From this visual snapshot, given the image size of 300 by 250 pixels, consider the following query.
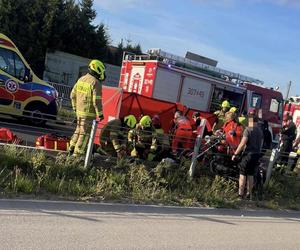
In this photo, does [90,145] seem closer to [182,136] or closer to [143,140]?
[143,140]

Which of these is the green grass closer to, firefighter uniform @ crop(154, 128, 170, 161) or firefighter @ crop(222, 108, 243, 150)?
firefighter uniform @ crop(154, 128, 170, 161)

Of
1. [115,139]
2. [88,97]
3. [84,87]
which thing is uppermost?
[84,87]

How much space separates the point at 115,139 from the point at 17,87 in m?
5.90

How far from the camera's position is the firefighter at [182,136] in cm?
1129

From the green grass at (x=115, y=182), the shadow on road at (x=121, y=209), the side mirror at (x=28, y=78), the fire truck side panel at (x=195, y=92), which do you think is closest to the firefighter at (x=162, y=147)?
the green grass at (x=115, y=182)

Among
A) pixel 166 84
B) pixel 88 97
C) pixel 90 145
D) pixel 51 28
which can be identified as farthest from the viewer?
pixel 51 28

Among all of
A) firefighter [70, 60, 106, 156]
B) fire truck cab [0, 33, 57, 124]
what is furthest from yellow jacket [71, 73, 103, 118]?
fire truck cab [0, 33, 57, 124]

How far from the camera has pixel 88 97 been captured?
9211 mm

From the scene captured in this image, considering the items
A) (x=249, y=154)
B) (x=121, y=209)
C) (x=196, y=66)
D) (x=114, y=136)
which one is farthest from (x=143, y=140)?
(x=196, y=66)

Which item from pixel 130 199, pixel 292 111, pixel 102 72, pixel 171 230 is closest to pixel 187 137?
pixel 102 72

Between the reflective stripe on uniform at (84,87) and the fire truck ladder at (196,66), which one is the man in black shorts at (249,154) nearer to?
the reflective stripe on uniform at (84,87)

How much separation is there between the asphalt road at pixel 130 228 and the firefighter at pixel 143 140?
8.09 ft

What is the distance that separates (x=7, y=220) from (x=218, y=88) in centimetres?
1534

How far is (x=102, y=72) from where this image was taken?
9.32m
